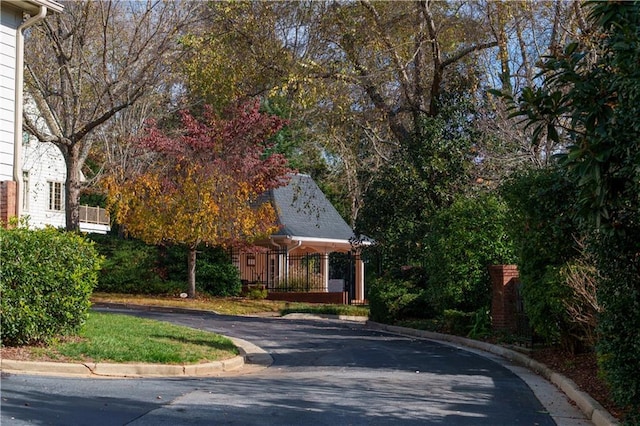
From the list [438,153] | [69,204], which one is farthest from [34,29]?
[438,153]

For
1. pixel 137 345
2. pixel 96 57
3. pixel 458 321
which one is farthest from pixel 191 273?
pixel 137 345

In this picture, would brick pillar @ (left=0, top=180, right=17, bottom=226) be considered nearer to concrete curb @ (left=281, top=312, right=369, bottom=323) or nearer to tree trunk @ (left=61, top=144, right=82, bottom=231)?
concrete curb @ (left=281, top=312, right=369, bottom=323)

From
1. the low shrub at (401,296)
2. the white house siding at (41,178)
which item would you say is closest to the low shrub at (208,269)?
the low shrub at (401,296)

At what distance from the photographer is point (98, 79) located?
93.4 ft

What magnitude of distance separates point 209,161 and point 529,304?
651 inches

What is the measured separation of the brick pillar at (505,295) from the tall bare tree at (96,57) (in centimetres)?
1386

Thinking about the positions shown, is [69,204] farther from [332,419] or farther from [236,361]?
[332,419]

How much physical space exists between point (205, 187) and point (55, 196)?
61.8 feet

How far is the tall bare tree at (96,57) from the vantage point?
26.7 metres

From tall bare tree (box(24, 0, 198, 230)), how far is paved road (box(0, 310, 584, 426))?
15.1 m

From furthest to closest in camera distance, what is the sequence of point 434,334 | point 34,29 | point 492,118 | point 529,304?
Result: point 34,29 < point 492,118 < point 434,334 < point 529,304

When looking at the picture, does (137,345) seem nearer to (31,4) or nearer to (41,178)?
(31,4)

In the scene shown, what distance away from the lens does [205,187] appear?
27.8 m

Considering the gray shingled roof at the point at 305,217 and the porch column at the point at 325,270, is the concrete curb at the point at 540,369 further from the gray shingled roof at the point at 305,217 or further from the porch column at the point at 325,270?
the gray shingled roof at the point at 305,217
